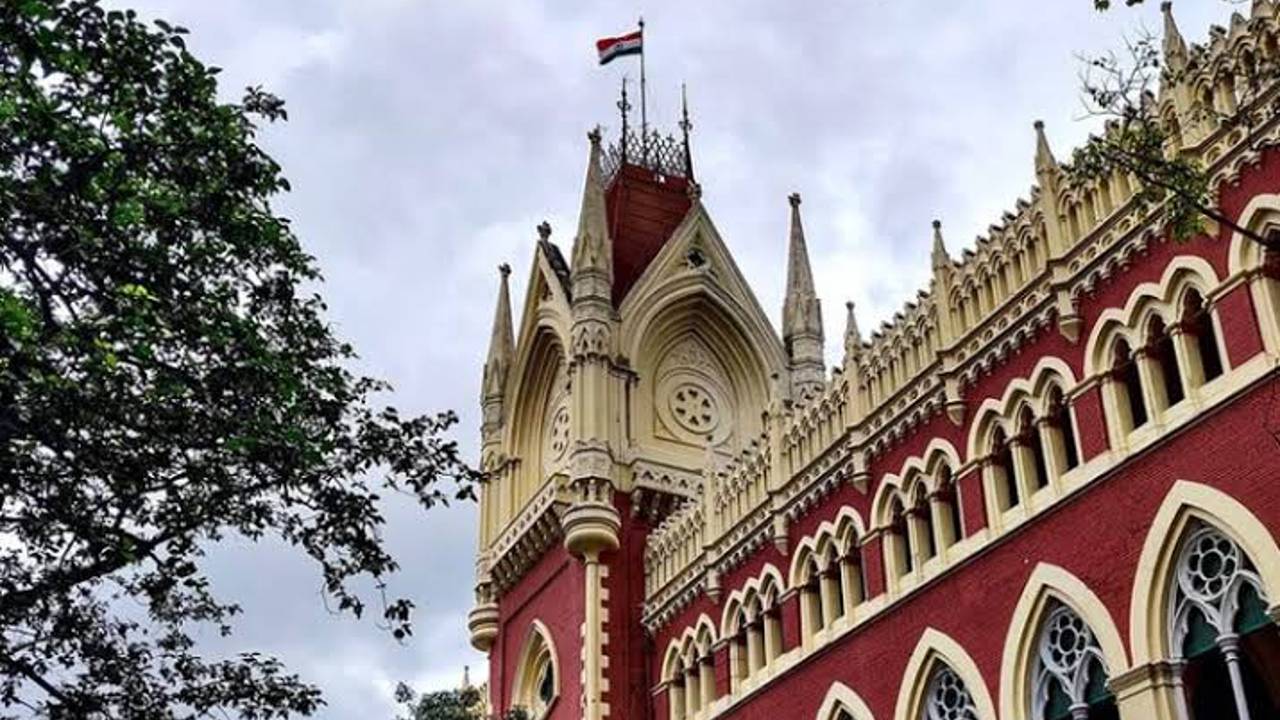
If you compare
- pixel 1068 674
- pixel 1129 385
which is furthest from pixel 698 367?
pixel 1068 674

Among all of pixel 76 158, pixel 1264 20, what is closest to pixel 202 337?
pixel 76 158

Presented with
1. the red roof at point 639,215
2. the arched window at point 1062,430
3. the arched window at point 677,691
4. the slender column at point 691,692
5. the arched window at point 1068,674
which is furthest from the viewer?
the red roof at point 639,215

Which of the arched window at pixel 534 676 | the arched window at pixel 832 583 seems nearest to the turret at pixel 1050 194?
the arched window at pixel 832 583

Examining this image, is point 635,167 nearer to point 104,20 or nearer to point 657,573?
point 657,573

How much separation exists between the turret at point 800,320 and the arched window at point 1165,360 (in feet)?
53.6

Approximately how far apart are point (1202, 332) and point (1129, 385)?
129 centimetres

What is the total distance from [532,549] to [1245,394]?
19.8 meters

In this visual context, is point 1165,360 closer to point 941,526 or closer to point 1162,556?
point 1162,556

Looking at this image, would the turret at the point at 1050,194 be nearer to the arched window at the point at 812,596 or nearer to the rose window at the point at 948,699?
the rose window at the point at 948,699

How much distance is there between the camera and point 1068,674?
18.0 metres

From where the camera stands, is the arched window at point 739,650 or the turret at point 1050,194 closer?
the turret at point 1050,194

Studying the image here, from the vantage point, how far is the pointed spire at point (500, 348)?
37.6 metres

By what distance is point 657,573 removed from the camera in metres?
29.9

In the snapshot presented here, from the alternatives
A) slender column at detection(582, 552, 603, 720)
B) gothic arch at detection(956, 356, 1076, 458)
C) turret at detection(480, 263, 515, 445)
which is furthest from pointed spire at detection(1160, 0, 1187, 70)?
turret at detection(480, 263, 515, 445)
